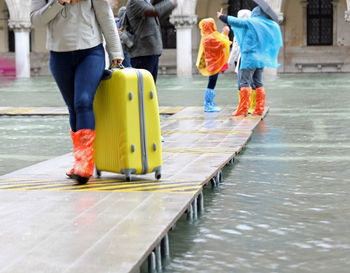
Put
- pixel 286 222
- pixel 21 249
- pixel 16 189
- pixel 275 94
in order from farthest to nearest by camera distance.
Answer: pixel 275 94
pixel 16 189
pixel 286 222
pixel 21 249

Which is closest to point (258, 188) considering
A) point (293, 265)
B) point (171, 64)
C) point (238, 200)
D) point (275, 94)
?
point (238, 200)

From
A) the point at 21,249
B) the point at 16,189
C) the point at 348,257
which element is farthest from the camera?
the point at 16,189

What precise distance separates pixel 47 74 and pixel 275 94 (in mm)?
19696

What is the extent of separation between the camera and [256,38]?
32.7ft

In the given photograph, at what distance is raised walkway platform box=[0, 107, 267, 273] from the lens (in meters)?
3.17

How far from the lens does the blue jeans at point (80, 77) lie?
5.07 m

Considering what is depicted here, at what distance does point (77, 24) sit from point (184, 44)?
2439 centimetres

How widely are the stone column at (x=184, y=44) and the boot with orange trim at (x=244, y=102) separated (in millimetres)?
19211

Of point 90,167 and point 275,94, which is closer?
point 90,167

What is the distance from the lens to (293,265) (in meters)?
3.42

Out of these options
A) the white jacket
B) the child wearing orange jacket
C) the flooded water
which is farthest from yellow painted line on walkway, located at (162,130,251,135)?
the white jacket

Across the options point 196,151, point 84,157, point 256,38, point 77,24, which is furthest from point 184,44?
point 84,157

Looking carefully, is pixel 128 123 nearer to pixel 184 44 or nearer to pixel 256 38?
pixel 256 38

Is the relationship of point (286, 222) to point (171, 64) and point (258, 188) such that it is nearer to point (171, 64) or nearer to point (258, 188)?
point (258, 188)
